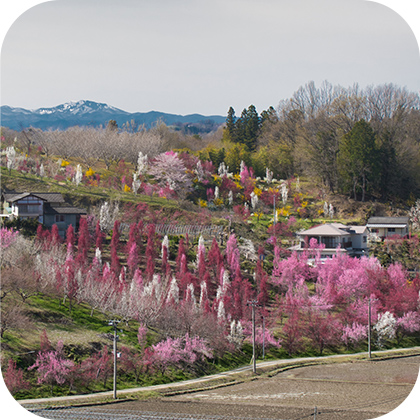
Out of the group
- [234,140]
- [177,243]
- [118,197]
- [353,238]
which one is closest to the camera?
[177,243]

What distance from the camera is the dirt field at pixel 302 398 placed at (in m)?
12.6

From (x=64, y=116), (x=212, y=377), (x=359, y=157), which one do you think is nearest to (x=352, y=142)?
(x=359, y=157)

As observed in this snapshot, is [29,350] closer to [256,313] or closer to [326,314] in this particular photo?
[256,313]

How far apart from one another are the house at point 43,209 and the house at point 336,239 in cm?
1129

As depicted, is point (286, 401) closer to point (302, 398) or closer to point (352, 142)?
point (302, 398)

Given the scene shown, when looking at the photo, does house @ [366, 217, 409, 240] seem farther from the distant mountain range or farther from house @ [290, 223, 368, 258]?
the distant mountain range

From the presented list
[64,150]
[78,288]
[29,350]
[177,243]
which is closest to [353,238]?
[177,243]

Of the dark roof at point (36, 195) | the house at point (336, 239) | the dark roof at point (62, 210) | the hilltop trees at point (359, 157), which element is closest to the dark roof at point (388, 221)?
the house at point (336, 239)

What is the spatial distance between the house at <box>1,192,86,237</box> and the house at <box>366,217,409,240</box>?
16.1 meters

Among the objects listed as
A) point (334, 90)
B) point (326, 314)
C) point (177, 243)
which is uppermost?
point (334, 90)

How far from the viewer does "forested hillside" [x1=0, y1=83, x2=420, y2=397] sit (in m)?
18.2

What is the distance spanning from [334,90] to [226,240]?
52.7ft

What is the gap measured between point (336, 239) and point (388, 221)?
492cm

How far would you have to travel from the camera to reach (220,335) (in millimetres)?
19688
